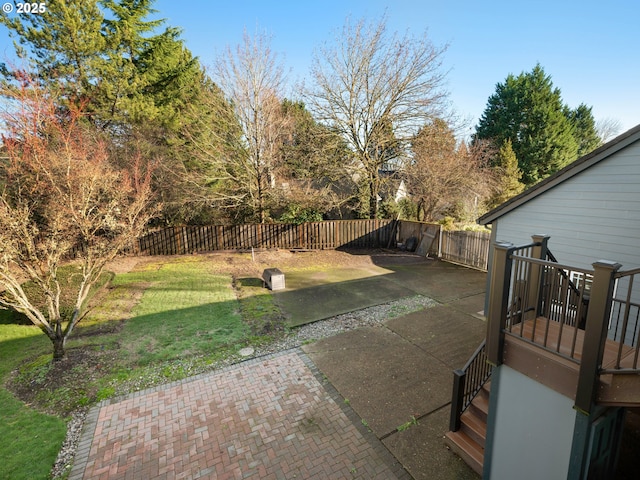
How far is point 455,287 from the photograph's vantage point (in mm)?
10461

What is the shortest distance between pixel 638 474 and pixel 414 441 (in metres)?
2.75

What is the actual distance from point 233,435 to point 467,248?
11.8 m

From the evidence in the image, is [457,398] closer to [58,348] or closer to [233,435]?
[233,435]

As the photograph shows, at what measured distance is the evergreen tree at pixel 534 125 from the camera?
28.6 meters

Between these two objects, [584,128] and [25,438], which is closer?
[25,438]

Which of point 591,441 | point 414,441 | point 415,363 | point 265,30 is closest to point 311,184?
point 265,30

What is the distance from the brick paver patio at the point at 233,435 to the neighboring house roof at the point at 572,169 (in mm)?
5894

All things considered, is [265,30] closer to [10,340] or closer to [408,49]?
[408,49]

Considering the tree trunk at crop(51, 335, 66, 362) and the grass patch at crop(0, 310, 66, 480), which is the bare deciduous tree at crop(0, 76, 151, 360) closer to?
the tree trunk at crop(51, 335, 66, 362)

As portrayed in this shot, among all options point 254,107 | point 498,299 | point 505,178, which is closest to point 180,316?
point 498,299

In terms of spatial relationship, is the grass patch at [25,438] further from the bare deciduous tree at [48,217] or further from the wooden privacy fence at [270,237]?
the wooden privacy fence at [270,237]

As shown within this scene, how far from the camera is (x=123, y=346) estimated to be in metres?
6.63

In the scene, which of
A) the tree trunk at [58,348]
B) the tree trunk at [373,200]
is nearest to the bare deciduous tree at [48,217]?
the tree trunk at [58,348]

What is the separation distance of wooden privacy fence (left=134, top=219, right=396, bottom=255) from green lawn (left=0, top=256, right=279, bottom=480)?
381 cm
